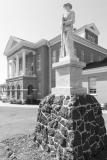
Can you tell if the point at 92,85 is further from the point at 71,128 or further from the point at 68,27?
the point at 71,128

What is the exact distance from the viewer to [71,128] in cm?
308

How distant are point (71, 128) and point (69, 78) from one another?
4.96 feet

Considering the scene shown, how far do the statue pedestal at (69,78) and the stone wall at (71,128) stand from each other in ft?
0.78

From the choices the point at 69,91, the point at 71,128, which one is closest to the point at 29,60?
the point at 69,91

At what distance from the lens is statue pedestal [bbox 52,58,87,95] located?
3756 millimetres

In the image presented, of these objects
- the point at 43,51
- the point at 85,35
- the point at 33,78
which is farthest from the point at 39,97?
the point at 85,35

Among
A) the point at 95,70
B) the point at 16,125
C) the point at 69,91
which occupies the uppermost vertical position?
the point at 95,70

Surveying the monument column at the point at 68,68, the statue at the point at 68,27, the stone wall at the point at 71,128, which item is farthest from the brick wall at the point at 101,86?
the statue at the point at 68,27

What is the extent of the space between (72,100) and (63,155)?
4.86 feet

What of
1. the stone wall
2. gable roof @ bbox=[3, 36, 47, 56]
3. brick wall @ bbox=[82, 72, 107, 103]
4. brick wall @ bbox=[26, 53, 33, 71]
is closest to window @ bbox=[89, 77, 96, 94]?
brick wall @ bbox=[82, 72, 107, 103]

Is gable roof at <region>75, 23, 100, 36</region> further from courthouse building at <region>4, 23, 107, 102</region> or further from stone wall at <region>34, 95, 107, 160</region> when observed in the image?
stone wall at <region>34, 95, 107, 160</region>

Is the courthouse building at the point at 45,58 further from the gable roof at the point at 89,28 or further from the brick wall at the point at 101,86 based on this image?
the brick wall at the point at 101,86

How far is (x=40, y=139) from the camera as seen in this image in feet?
13.4

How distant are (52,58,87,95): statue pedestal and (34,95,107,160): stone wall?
237mm
